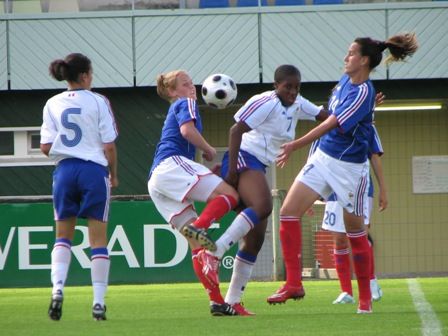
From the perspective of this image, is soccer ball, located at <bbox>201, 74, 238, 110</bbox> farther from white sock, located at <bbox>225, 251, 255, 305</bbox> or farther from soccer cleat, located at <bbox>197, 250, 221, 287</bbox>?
soccer cleat, located at <bbox>197, 250, 221, 287</bbox>

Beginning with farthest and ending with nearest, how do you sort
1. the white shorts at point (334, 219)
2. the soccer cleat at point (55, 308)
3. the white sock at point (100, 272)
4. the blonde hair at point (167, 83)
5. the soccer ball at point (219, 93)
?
→ the white shorts at point (334, 219), the soccer ball at point (219, 93), the blonde hair at point (167, 83), the white sock at point (100, 272), the soccer cleat at point (55, 308)

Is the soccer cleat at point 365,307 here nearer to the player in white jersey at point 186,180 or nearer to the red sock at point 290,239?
the red sock at point 290,239

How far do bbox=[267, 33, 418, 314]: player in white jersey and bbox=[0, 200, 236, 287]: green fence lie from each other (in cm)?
760

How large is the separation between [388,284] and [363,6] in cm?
758

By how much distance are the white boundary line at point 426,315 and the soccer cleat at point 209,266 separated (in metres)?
1.57

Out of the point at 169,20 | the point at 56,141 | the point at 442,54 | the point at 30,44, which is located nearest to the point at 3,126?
the point at 30,44

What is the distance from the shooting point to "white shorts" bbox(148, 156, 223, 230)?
812 centimetres

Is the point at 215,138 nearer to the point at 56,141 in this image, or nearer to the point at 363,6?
the point at 363,6

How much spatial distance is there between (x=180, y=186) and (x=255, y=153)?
25.9 inches

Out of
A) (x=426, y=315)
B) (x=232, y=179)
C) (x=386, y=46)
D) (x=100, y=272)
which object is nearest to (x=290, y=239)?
(x=232, y=179)

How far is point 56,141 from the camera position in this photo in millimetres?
8086

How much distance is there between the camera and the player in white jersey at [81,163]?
26.2ft

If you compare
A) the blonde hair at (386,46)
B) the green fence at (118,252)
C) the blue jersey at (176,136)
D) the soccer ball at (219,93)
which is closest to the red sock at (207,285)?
the blue jersey at (176,136)

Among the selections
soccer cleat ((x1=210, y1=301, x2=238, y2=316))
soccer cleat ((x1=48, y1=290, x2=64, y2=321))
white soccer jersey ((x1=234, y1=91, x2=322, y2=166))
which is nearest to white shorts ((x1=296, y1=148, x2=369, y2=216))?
white soccer jersey ((x1=234, y1=91, x2=322, y2=166))
